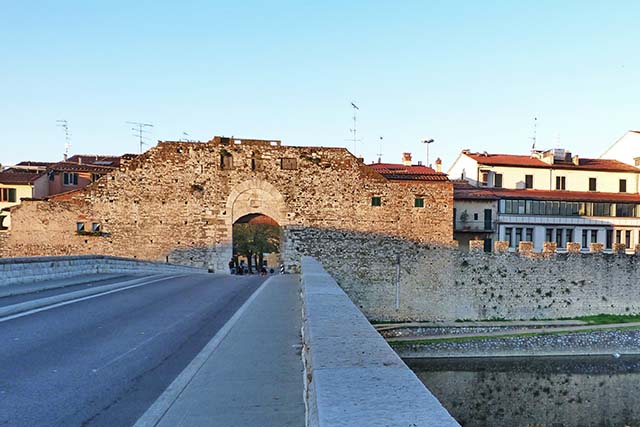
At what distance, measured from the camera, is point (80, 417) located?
4141mm

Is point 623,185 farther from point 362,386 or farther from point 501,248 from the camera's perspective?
point 362,386

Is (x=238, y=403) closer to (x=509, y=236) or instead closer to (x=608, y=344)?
(x=608, y=344)

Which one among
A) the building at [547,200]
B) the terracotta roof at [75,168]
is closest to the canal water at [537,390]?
the building at [547,200]

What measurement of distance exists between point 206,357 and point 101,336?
2239 millimetres

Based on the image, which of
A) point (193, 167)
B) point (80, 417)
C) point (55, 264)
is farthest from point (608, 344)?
point (80, 417)

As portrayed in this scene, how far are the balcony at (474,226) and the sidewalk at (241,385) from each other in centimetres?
2892

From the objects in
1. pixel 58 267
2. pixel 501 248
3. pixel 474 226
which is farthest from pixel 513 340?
pixel 58 267

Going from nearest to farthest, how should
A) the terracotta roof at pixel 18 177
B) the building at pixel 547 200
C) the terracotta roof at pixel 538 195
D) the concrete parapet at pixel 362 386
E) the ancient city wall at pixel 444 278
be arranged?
the concrete parapet at pixel 362 386
the ancient city wall at pixel 444 278
the terracotta roof at pixel 18 177
the terracotta roof at pixel 538 195
the building at pixel 547 200

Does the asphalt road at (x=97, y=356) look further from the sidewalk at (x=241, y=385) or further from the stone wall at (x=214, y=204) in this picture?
→ the stone wall at (x=214, y=204)

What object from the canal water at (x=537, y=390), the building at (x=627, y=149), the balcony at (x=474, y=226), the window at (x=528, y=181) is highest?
the building at (x=627, y=149)

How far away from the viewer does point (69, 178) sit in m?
37.1

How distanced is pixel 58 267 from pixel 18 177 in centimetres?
2419

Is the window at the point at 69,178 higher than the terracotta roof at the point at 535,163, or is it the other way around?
the terracotta roof at the point at 535,163

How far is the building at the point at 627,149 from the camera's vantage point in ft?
140
